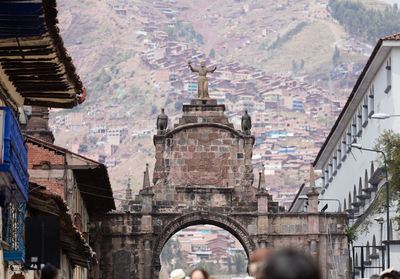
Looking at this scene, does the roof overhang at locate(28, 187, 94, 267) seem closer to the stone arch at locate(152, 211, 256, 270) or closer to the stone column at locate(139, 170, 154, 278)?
the stone column at locate(139, 170, 154, 278)

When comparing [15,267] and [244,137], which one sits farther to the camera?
[244,137]

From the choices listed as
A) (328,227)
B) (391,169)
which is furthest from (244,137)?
(391,169)

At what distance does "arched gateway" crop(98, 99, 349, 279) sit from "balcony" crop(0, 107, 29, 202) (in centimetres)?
3957

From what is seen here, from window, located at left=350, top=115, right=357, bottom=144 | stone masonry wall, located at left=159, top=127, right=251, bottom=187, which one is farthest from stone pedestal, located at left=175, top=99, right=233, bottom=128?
window, located at left=350, top=115, right=357, bottom=144

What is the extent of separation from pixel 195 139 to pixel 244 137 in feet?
7.97

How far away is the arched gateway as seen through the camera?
62.8m

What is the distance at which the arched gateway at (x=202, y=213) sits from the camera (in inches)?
2473

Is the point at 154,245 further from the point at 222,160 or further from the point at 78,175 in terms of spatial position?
the point at 78,175

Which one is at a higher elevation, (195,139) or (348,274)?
(195,139)

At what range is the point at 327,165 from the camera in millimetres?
86000

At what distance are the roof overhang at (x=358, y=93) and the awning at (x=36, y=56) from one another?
2734 cm

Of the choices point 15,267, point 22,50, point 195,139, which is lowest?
point 15,267

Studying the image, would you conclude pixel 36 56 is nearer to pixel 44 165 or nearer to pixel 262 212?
pixel 44 165

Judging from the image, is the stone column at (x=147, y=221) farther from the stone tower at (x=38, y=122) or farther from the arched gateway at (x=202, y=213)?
the stone tower at (x=38, y=122)
